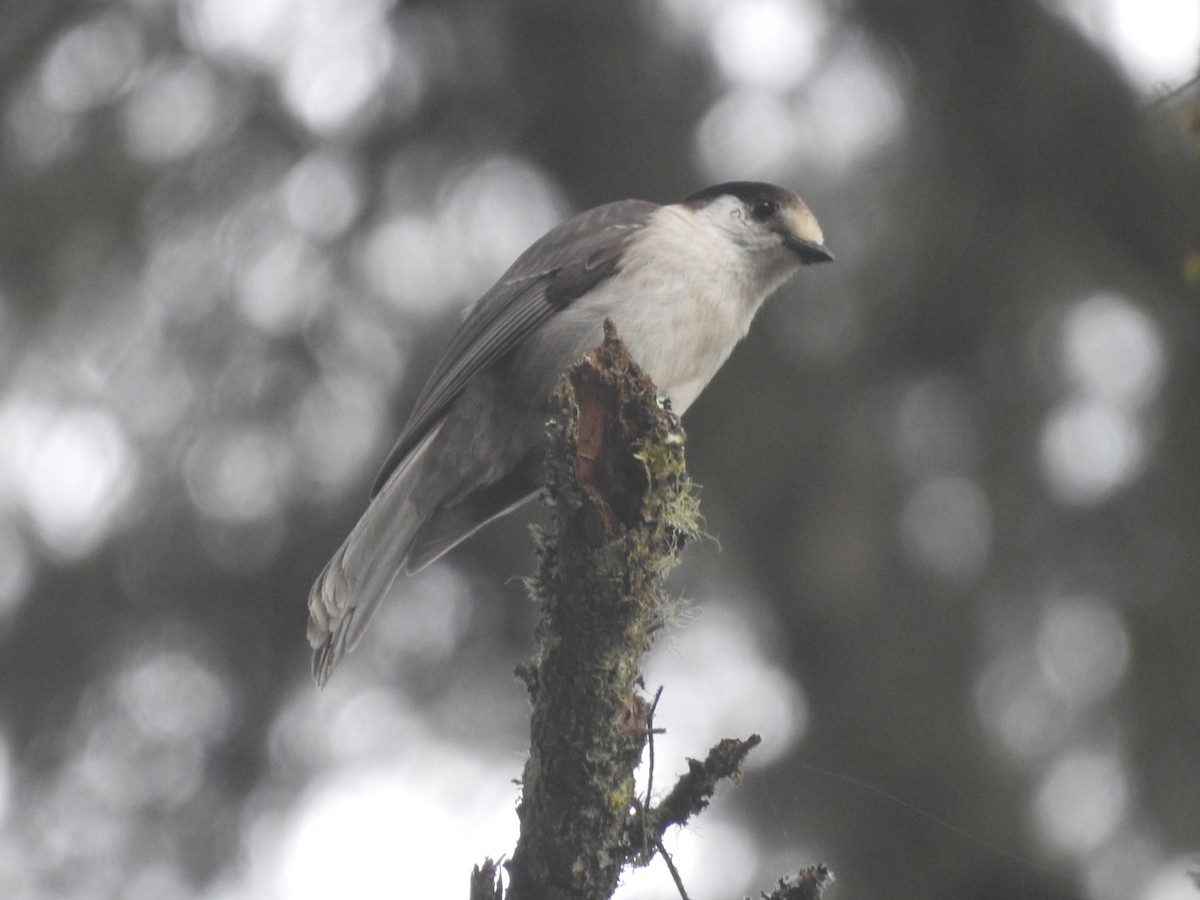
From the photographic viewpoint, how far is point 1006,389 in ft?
17.4

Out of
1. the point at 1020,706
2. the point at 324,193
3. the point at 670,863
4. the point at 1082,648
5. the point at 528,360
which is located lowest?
the point at 670,863

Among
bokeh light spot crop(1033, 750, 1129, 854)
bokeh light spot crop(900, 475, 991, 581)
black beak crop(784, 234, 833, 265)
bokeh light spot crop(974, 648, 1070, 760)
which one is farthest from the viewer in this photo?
bokeh light spot crop(900, 475, 991, 581)

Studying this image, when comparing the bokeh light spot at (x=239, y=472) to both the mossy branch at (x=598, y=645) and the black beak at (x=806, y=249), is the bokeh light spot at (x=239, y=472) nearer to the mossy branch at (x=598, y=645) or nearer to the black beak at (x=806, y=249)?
the black beak at (x=806, y=249)

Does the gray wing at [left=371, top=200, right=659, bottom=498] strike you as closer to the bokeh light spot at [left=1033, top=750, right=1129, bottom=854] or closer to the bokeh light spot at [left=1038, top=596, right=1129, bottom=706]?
the bokeh light spot at [left=1038, top=596, right=1129, bottom=706]

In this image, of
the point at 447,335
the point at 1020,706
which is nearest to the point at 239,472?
the point at 447,335

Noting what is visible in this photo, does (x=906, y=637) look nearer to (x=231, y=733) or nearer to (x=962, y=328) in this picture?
(x=962, y=328)

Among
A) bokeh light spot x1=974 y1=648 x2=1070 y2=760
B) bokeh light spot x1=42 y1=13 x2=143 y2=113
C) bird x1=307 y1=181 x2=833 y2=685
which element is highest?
bokeh light spot x1=42 y1=13 x2=143 y2=113

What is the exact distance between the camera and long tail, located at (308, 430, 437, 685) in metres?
3.25

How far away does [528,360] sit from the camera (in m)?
3.64

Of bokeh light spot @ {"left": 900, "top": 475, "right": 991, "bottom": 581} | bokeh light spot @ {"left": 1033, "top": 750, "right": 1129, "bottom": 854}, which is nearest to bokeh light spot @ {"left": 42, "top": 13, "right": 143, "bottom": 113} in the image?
bokeh light spot @ {"left": 900, "top": 475, "right": 991, "bottom": 581}

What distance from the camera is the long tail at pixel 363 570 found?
3.25 metres

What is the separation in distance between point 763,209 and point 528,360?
96 centimetres

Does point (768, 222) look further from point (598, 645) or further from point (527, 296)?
point (598, 645)

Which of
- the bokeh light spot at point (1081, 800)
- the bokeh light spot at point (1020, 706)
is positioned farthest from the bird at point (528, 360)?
the bokeh light spot at point (1081, 800)
